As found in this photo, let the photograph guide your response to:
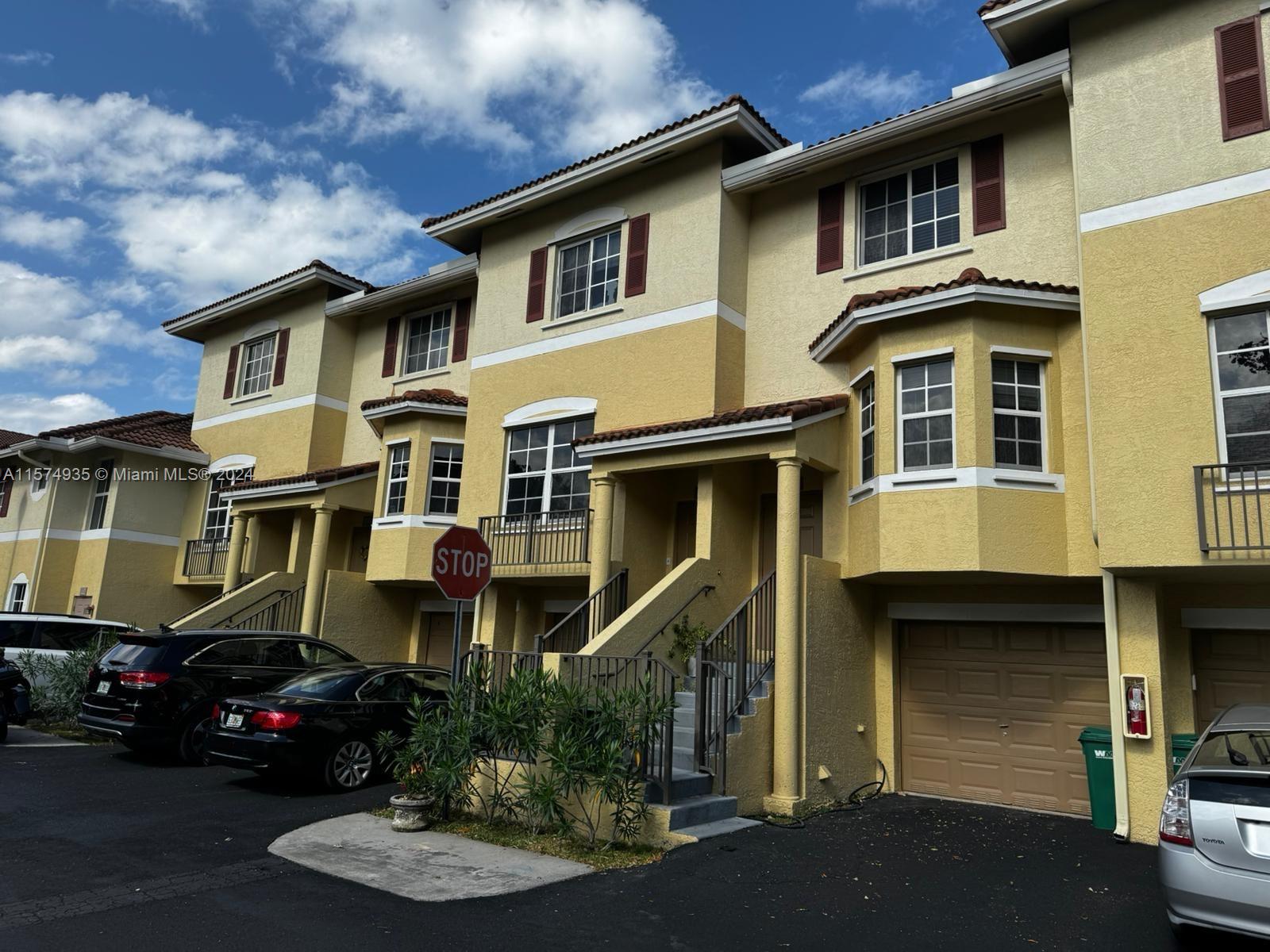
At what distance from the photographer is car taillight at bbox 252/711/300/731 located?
9.80 m

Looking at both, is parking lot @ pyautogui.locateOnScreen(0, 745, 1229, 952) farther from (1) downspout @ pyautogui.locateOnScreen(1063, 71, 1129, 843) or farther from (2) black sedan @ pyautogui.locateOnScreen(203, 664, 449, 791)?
(2) black sedan @ pyautogui.locateOnScreen(203, 664, 449, 791)

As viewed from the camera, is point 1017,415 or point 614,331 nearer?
point 1017,415

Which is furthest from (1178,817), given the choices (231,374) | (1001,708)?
(231,374)

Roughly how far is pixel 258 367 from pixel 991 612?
1733 centimetres

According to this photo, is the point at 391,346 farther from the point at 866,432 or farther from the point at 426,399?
the point at 866,432

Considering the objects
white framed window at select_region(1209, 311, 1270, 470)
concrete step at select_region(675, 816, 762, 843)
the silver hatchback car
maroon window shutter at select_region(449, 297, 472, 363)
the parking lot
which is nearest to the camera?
the silver hatchback car

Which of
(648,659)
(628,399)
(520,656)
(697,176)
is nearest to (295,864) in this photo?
(520,656)

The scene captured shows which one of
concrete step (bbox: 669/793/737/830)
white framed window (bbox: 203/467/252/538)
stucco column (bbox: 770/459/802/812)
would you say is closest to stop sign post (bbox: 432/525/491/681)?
concrete step (bbox: 669/793/737/830)

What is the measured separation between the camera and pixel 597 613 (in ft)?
38.6

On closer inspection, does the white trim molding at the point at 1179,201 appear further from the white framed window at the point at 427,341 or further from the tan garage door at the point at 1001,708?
the white framed window at the point at 427,341

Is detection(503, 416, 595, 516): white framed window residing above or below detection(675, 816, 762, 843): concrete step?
above

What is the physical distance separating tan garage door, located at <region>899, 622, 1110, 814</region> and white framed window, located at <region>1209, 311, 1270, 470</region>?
2724 mm

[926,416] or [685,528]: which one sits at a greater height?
[926,416]

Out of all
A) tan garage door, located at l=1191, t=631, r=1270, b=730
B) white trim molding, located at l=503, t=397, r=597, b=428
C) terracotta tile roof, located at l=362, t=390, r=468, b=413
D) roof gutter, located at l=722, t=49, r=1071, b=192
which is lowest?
tan garage door, located at l=1191, t=631, r=1270, b=730
